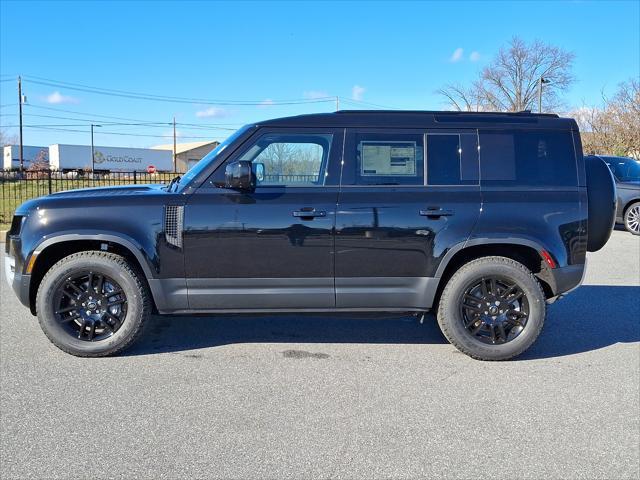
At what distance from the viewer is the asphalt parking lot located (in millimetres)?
2703

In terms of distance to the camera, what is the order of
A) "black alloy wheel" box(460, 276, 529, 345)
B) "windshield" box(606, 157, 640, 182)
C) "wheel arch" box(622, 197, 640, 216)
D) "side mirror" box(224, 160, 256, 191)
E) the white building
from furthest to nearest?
the white building < "windshield" box(606, 157, 640, 182) < "wheel arch" box(622, 197, 640, 216) < "black alloy wheel" box(460, 276, 529, 345) < "side mirror" box(224, 160, 256, 191)

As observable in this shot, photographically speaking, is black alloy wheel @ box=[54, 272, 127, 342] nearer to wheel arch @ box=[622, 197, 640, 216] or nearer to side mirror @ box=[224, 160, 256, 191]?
side mirror @ box=[224, 160, 256, 191]

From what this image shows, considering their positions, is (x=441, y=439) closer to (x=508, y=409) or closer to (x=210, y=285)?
(x=508, y=409)

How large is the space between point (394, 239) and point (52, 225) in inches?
108

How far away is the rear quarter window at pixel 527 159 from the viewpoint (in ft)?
13.8

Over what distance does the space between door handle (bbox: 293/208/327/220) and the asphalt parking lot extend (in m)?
1.20

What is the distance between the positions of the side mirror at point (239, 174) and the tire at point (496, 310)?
1.86m

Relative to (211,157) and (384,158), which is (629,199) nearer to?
(384,158)

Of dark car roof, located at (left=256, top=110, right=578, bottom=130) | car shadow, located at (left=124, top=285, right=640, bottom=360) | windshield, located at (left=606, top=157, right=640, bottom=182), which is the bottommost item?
car shadow, located at (left=124, top=285, right=640, bottom=360)

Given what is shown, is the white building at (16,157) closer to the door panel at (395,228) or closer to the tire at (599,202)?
the door panel at (395,228)

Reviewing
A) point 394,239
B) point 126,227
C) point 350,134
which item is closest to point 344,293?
point 394,239

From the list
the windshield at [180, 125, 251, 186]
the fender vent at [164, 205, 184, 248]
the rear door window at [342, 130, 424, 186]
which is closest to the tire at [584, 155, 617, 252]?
the rear door window at [342, 130, 424, 186]

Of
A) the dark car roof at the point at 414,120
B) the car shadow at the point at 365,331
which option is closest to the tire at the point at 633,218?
the car shadow at the point at 365,331

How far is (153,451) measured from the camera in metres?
2.80
